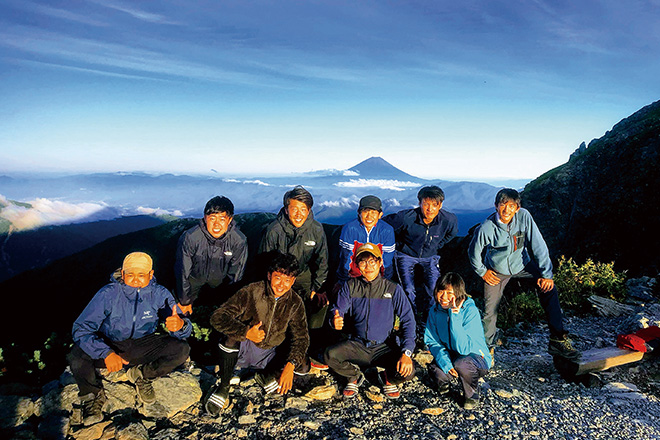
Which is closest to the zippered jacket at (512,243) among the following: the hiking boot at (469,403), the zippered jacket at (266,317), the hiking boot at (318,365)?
the hiking boot at (469,403)

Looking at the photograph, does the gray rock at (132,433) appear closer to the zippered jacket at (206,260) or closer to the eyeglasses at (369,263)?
the zippered jacket at (206,260)

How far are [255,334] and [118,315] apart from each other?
1798 mm

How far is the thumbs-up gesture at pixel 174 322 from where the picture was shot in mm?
5102

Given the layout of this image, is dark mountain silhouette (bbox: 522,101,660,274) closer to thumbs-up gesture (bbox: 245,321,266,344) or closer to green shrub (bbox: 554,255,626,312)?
green shrub (bbox: 554,255,626,312)

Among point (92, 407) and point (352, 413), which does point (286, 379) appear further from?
point (92, 407)

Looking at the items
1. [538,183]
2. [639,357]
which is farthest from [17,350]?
[538,183]

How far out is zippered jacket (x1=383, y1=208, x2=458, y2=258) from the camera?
7027mm

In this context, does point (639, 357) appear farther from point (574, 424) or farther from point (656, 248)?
point (656, 248)

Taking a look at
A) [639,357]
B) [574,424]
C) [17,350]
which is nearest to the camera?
[574,424]

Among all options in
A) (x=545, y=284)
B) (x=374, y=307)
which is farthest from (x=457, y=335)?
(x=545, y=284)

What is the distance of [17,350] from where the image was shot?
6.55m

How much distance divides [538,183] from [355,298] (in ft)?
73.1

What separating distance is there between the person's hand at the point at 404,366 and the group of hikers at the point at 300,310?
0.6 inches

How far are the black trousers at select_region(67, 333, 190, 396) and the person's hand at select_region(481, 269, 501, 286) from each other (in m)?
4.79
